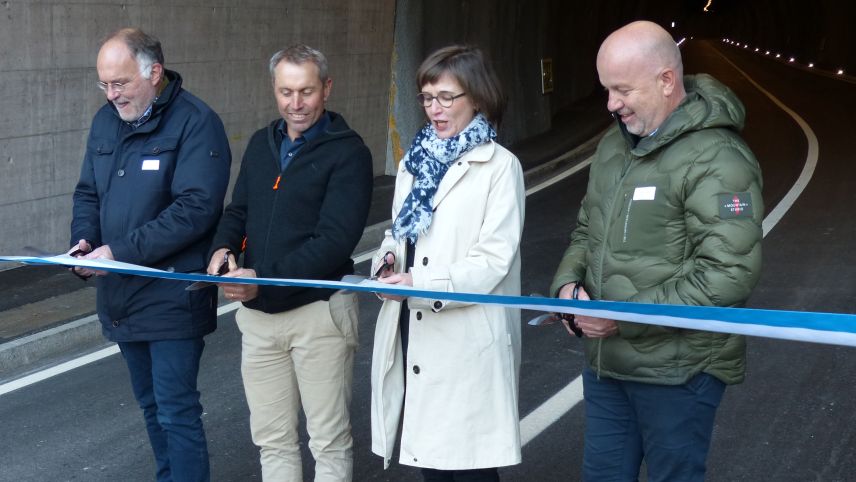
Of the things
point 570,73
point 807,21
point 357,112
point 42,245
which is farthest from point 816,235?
point 807,21

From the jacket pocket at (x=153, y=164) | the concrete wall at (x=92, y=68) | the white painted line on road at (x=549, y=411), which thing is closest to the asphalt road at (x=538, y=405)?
the white painted line on road at (x=549, y=411)

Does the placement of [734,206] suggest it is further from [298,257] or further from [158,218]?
[158,218]

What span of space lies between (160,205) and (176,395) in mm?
782

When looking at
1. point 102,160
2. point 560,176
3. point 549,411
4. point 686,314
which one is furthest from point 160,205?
point 560,176

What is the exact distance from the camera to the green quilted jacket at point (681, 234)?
3066 millimetres

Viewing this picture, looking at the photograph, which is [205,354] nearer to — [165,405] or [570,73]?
[165,405]

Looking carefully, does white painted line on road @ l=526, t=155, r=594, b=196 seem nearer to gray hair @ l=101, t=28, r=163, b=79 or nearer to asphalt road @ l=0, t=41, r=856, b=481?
asphalt road @ l=0, t=41, r=856, b=481

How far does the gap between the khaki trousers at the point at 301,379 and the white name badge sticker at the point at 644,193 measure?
55.4 inches

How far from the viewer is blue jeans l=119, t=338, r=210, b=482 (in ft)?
13.9

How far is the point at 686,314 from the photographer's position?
2.85m

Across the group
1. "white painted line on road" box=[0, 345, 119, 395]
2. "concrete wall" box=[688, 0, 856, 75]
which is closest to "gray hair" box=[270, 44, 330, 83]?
"white painted line on road" box=[0, 345, 119, 395]

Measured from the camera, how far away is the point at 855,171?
14.6m

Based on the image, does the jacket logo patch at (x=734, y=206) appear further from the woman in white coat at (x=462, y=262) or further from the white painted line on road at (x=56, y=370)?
the white painted line on road at (x=56, y=370)

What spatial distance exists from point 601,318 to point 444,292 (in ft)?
1.69
